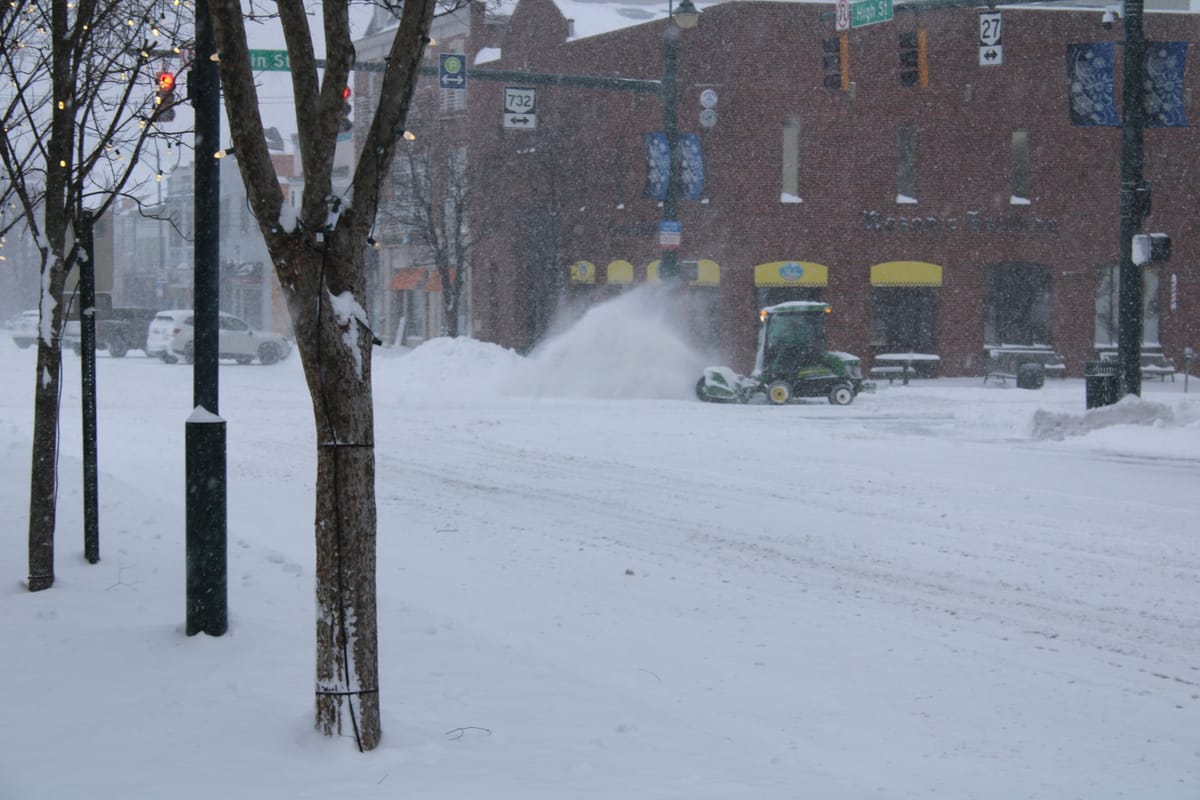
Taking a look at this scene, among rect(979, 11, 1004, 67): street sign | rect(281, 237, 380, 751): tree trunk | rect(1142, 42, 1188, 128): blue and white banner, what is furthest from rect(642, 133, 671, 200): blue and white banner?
rect(281, 237, 380, 751): tree trunk

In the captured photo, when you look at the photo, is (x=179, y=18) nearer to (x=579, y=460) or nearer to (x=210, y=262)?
(x=210, y=262)

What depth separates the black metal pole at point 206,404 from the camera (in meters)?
6.31

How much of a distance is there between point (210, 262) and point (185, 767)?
2.58 metres

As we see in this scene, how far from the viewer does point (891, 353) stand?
3803 centimetres

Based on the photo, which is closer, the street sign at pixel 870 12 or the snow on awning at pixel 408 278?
the street sign at pixel 870 12

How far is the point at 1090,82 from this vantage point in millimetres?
21844

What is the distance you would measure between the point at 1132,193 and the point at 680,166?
51.7ft

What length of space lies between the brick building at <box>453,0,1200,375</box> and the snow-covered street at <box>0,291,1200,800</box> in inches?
849

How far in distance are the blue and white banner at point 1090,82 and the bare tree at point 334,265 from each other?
61.7ft

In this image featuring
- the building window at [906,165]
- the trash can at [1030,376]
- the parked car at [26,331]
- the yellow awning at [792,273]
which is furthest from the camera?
the parked car at [26,331]

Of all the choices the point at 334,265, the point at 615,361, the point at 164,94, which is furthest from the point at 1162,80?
the point at 334,265

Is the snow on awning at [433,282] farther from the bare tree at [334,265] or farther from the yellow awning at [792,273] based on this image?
the bare tree at [334,265]

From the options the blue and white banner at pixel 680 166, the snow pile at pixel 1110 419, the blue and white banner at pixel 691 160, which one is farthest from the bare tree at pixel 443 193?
the snow pile at pixel 1110 419

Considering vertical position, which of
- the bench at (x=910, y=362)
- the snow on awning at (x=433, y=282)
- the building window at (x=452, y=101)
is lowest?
the bench at (x=910, y=362)
